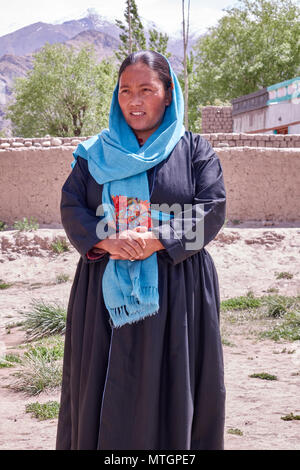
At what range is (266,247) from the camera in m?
8.70

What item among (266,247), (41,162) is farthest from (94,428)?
(41,162)

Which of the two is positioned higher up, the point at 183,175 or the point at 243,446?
the point at 183,175

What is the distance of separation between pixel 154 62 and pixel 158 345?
1.14 m

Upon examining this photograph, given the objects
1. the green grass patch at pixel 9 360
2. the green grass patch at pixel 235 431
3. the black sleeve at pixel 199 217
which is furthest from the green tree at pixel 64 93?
the black sleeve at pixel 199 217

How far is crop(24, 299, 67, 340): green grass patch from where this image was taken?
5914 mm

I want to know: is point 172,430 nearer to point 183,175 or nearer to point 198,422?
point 198,422

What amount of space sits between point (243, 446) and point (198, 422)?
1010mm

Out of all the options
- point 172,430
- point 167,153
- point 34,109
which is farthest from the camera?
point 34,109

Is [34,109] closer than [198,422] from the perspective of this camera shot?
No

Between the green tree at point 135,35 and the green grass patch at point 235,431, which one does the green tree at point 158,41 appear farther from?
the green grass patch at point 235,431

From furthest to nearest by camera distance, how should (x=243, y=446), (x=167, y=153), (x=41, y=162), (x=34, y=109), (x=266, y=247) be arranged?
(x=34, y=109)
(x=41, y=162)
(x=266, y=247)
(x=243, y=446)
(x=167, y=153)

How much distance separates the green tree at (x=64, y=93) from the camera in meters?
26.4

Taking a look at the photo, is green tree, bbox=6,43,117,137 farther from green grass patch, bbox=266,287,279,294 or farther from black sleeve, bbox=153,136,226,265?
black sleeve, bbox=153,136,226,265
